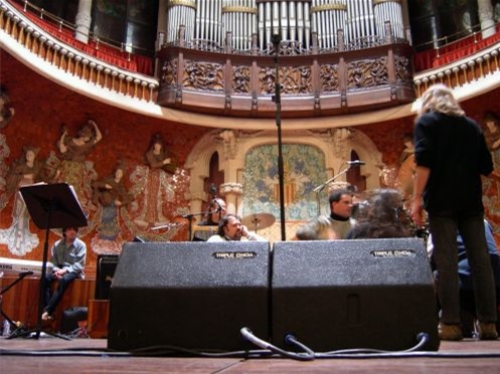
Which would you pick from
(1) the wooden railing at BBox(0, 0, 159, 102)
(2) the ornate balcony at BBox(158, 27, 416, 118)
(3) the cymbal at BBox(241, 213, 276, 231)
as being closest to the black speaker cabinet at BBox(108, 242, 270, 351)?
(3) the cymbal at BBox(241, 213, 276, 231)

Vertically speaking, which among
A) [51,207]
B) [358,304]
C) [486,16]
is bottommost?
[358,304]

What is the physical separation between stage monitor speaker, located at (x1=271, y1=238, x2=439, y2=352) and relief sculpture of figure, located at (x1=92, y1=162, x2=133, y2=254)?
861 centimetres

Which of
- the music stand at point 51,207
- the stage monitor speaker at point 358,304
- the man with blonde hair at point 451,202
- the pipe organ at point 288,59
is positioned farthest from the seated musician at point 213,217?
the stage monitor speaker at point 358,304

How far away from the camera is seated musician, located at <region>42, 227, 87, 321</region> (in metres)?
5.89

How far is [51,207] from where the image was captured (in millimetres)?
4262

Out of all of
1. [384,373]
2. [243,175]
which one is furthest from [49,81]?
[384,373]

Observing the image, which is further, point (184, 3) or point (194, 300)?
point (184, 3)

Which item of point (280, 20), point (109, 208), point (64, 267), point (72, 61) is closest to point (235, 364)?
point (64, 267)

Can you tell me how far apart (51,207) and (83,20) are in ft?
26.1

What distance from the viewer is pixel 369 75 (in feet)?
33.9

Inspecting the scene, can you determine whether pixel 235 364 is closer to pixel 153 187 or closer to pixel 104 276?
pixel 104 276

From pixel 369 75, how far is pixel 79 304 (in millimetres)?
7120

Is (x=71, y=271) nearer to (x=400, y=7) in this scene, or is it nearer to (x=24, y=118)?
(x=24, y=118)

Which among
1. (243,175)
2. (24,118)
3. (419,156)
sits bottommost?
(419,156)
